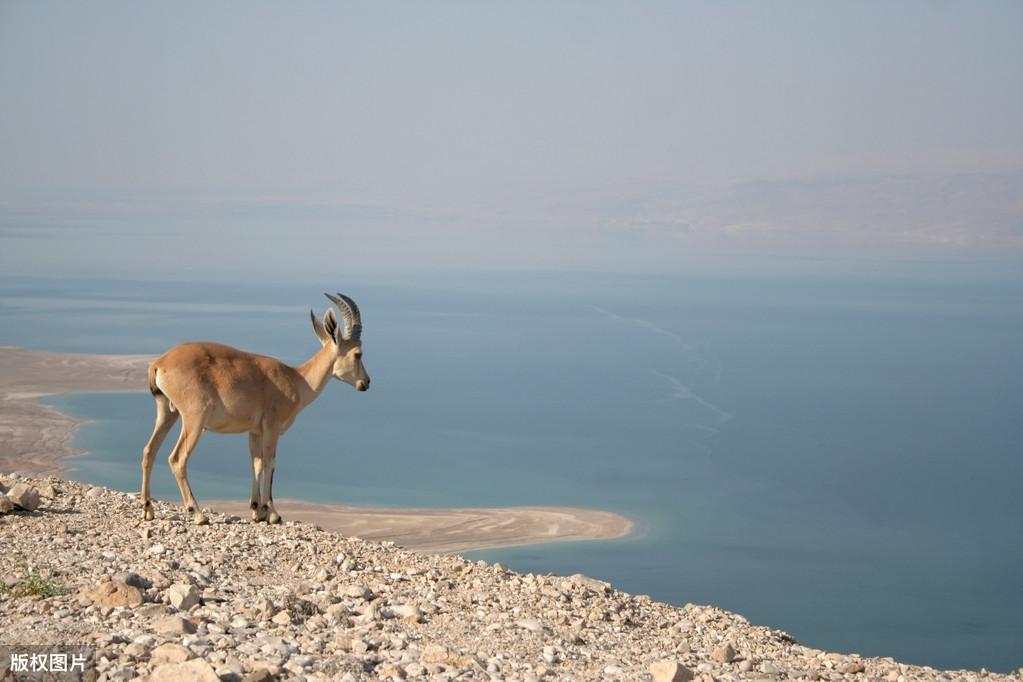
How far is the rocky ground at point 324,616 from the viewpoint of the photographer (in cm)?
857

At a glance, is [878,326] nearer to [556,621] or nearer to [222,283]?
[222,283]

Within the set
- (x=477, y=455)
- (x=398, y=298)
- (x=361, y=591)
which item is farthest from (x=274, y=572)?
(x=398, y=298)

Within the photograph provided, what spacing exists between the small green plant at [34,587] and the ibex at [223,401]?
10.3 feet

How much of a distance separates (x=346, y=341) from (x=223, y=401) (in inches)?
79.9

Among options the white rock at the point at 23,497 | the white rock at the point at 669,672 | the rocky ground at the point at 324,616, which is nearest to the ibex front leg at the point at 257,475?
the rocky ground at the point at 324,616

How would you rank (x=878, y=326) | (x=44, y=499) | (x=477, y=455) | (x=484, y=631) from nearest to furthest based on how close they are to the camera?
(x=484, y=631) < (x=44, y=499) < (x=477, y=455) < (x=878, y=326)

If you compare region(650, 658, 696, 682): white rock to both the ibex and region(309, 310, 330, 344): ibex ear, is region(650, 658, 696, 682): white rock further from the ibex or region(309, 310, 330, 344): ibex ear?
region(309, 310, 330, 344): ibex ear

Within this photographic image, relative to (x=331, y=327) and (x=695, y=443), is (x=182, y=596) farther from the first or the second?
(x=695, y=443)

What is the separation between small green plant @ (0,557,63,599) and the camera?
31.7ft

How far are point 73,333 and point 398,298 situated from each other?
6400cm

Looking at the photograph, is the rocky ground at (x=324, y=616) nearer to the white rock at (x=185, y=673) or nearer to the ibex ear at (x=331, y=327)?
the white rock at (x=185, y=673)

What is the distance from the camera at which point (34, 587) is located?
9.69m

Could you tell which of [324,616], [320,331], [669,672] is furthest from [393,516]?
[669,672]

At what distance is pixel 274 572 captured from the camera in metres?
11.4
